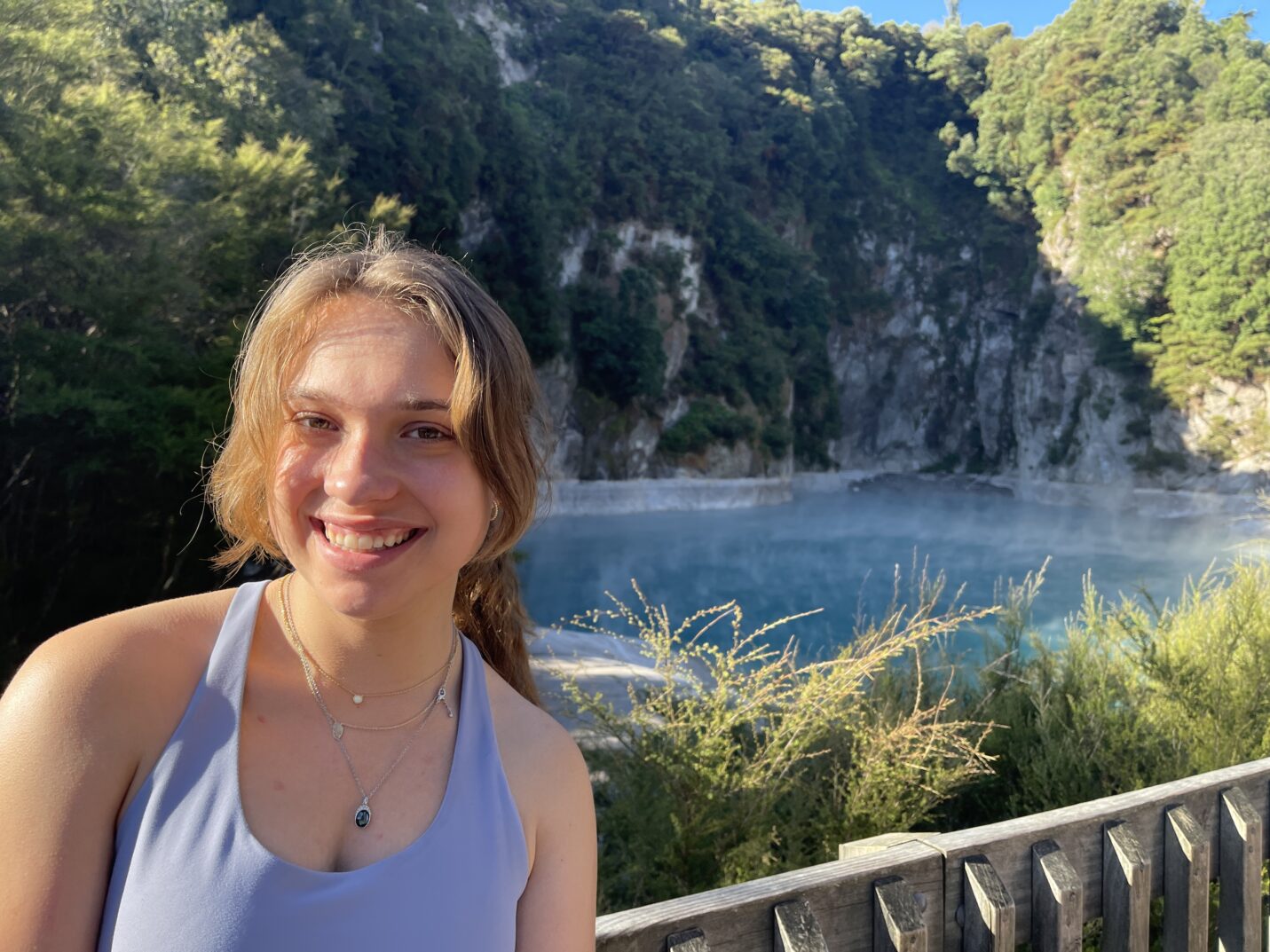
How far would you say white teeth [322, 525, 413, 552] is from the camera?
702 millimetres

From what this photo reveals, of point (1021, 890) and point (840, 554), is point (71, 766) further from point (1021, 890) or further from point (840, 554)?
point (840, 554)

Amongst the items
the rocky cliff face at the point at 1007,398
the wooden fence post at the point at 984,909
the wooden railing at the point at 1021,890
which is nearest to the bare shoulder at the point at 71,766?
the wooden railing at the point at 1021,890

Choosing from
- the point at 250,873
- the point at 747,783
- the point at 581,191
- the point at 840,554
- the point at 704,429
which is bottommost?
the point at 840,554

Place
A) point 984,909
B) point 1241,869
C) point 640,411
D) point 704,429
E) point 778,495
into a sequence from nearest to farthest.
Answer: point 984,909, point 1241,869, point 640,411, point 704,429, point 778,495

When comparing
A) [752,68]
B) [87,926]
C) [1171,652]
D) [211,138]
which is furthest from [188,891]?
[752,68]

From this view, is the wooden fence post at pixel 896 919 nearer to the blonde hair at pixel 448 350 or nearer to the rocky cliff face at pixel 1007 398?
the blonde hair at pixel 448 350

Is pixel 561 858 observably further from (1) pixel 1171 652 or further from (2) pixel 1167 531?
(2) pixel 1167 531

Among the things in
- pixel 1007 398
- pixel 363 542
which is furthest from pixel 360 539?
pixel 1007 398

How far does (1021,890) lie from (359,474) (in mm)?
970

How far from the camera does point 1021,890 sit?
114cm

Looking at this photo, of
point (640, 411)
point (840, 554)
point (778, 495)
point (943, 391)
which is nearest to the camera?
point (840, 554)

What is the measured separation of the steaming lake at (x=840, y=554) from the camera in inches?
581

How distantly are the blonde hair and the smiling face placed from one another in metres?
0.01

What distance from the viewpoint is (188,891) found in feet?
1.93
